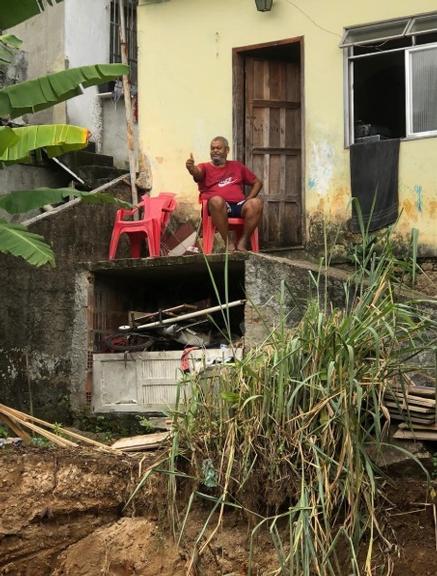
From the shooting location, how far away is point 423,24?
9.95m

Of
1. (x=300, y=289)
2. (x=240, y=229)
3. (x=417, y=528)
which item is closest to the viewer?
→ (x=417, y=528)

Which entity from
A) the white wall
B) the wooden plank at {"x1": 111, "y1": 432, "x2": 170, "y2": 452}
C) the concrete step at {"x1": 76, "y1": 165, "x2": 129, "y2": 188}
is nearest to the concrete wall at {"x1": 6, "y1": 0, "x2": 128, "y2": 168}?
the white wall

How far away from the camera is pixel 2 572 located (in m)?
6.99

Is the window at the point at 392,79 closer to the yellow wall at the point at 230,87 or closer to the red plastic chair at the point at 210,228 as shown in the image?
the yellow wall at the point at 230,87

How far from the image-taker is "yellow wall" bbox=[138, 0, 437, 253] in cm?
990

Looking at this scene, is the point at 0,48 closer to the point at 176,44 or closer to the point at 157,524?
the point at 176,44

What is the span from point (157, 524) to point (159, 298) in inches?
168

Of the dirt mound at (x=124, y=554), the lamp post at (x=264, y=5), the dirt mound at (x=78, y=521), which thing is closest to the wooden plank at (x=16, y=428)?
the dirt mound at (x=78, y=521)

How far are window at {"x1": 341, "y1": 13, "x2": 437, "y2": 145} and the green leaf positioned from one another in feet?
11.7

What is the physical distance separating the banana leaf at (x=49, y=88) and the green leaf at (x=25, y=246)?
111 cm

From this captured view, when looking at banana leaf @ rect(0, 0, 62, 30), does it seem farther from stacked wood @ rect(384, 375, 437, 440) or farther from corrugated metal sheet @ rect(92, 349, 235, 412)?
stacked wood @ rect(384, 375, 437, 440)

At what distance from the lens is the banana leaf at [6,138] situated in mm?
8227

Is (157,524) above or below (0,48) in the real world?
below

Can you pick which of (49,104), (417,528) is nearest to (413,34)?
(49,104)
